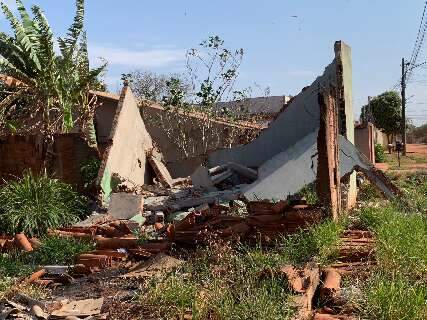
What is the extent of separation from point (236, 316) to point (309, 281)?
3.84 feet

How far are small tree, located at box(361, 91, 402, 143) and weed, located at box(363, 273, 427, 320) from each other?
111 ft

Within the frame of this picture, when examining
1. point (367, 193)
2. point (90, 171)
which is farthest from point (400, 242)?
point (90, 171)

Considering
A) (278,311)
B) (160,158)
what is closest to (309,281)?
(278,311)

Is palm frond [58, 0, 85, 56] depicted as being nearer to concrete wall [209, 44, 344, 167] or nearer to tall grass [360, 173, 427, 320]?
concrete wall [209, 44, 344, 167]

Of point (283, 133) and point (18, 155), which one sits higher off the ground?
point (283, 133)

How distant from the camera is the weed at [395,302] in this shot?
4.23 metres

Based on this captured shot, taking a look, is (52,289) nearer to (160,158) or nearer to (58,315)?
(58,315)

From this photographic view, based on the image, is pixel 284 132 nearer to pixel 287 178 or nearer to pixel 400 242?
pixel 287 178

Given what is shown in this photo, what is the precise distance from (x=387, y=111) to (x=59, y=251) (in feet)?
110

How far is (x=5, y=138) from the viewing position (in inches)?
507

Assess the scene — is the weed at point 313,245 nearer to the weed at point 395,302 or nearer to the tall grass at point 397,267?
the tall grass at point 397,267

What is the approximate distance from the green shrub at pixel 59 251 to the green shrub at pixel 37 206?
77.3 inches

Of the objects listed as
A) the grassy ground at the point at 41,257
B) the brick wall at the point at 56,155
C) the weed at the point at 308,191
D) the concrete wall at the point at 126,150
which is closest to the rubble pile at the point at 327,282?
the weed at the point at 308,191

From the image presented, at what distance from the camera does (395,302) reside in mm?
4328
